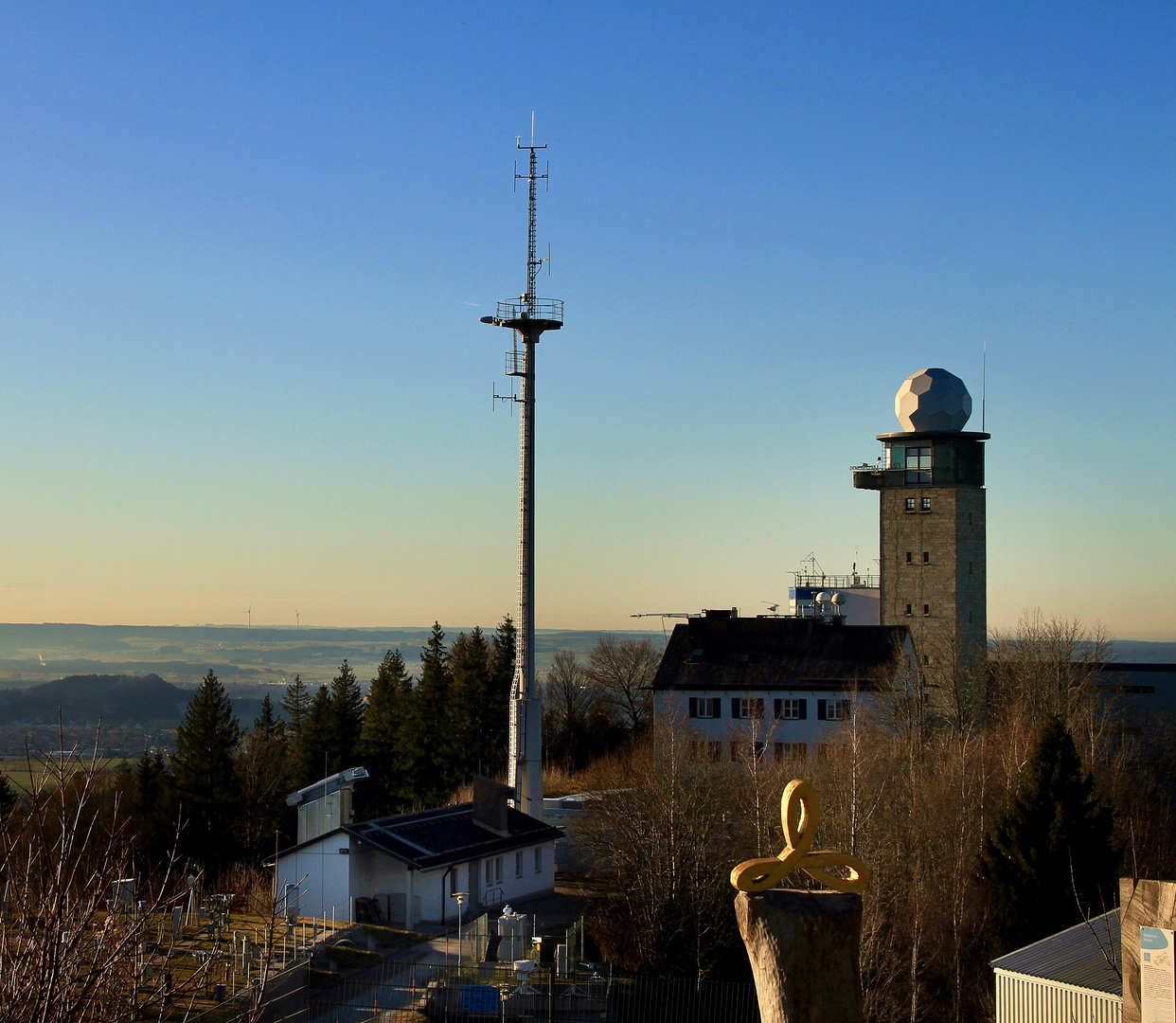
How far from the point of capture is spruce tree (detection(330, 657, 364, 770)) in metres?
62.5

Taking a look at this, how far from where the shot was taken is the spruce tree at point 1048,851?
2652cm

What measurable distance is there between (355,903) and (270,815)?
54.4 ft

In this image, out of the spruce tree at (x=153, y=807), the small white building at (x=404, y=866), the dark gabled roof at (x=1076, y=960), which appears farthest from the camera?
the spruce tree at (x=153, y=807)

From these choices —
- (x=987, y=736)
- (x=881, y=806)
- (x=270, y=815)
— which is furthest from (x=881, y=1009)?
(x=270, y=815)

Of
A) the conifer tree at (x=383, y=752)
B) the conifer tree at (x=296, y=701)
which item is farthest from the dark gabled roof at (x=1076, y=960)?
the conifer tree at (x=296, y=701)

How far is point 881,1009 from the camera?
988 inches

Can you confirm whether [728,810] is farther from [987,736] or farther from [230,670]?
[230,670]

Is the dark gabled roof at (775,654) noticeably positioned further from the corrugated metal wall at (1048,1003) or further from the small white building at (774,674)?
the corrugated metal wall at (1048,1003)

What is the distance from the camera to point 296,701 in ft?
229

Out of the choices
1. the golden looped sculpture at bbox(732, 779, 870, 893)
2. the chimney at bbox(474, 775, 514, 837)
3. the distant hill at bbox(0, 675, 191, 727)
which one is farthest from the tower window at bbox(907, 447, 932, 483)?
the golden looped sculpture at bbox(732, 779, 870, 893)

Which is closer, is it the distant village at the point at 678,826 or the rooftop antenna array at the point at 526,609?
the distant village at the point at 678,826

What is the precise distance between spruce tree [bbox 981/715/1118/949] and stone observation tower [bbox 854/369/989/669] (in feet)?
129

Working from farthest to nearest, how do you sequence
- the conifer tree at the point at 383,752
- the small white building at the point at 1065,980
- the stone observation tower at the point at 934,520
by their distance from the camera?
the stone observation tower at the point at 934,520 < the conifer tree at the point at 383,752 < the small white building at the point at 1065,980

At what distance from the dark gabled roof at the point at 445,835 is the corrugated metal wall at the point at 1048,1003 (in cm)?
1738
